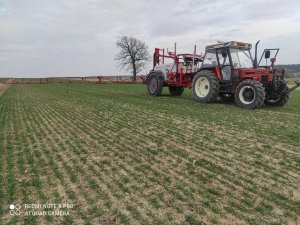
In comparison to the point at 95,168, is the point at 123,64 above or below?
above

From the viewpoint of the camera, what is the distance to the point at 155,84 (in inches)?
674

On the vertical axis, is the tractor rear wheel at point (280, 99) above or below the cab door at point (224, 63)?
below

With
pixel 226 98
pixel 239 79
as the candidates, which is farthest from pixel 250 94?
pixel 226 98

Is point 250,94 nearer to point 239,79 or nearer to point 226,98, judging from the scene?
point 239,79

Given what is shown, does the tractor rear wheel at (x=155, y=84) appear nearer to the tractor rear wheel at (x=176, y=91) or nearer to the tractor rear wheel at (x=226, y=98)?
the tractor rear wheel at (x=176, y=91)

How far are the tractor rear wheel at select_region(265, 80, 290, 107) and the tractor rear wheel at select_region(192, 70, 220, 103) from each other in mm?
2101

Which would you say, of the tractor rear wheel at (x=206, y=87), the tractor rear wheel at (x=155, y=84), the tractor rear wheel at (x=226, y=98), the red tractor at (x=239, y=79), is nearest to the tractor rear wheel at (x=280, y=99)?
the red tractor at (x=239, y=79)

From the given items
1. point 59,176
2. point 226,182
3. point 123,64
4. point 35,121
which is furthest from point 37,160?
point 123,64

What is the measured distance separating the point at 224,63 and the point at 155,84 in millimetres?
5448

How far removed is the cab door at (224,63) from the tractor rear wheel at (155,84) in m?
4.66

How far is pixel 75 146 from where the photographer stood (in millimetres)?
6430

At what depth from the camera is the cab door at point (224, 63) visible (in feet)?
40.1

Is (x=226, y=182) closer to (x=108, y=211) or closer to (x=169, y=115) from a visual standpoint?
(x=108, y=211)

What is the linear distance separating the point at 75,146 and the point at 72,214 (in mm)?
2886
